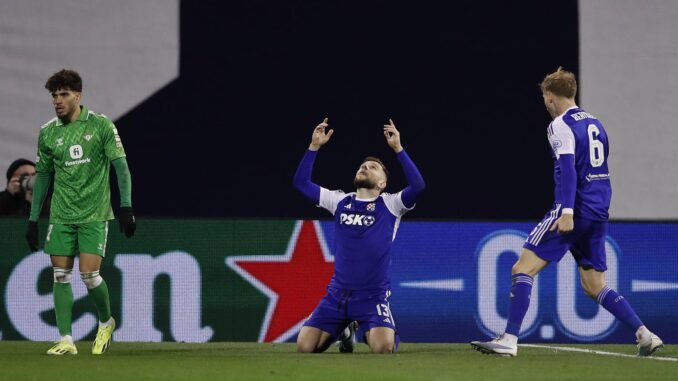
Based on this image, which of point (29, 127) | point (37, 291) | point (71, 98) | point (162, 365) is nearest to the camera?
point (162, 365)

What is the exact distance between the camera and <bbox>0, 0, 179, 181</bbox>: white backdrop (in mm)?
11641

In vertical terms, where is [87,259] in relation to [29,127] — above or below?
below

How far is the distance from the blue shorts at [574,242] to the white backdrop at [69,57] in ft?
17.5

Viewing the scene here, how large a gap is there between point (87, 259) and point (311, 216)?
4186 mm

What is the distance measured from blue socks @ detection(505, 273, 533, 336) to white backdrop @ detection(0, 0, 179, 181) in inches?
212

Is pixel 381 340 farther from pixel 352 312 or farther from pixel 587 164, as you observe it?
pixel 587 164

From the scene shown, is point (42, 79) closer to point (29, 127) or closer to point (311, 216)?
point (29, 127)

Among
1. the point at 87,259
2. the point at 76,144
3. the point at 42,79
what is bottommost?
the point at 87,259

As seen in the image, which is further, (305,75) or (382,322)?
(305,75)

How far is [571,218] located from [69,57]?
5953mm

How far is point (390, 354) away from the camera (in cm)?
800

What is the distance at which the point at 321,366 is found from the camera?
6.91 metres

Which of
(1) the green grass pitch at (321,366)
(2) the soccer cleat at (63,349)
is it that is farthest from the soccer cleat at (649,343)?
(2) the soccer cleat at (63,349)

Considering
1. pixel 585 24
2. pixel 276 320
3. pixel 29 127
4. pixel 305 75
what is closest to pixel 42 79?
pixel 29 127
